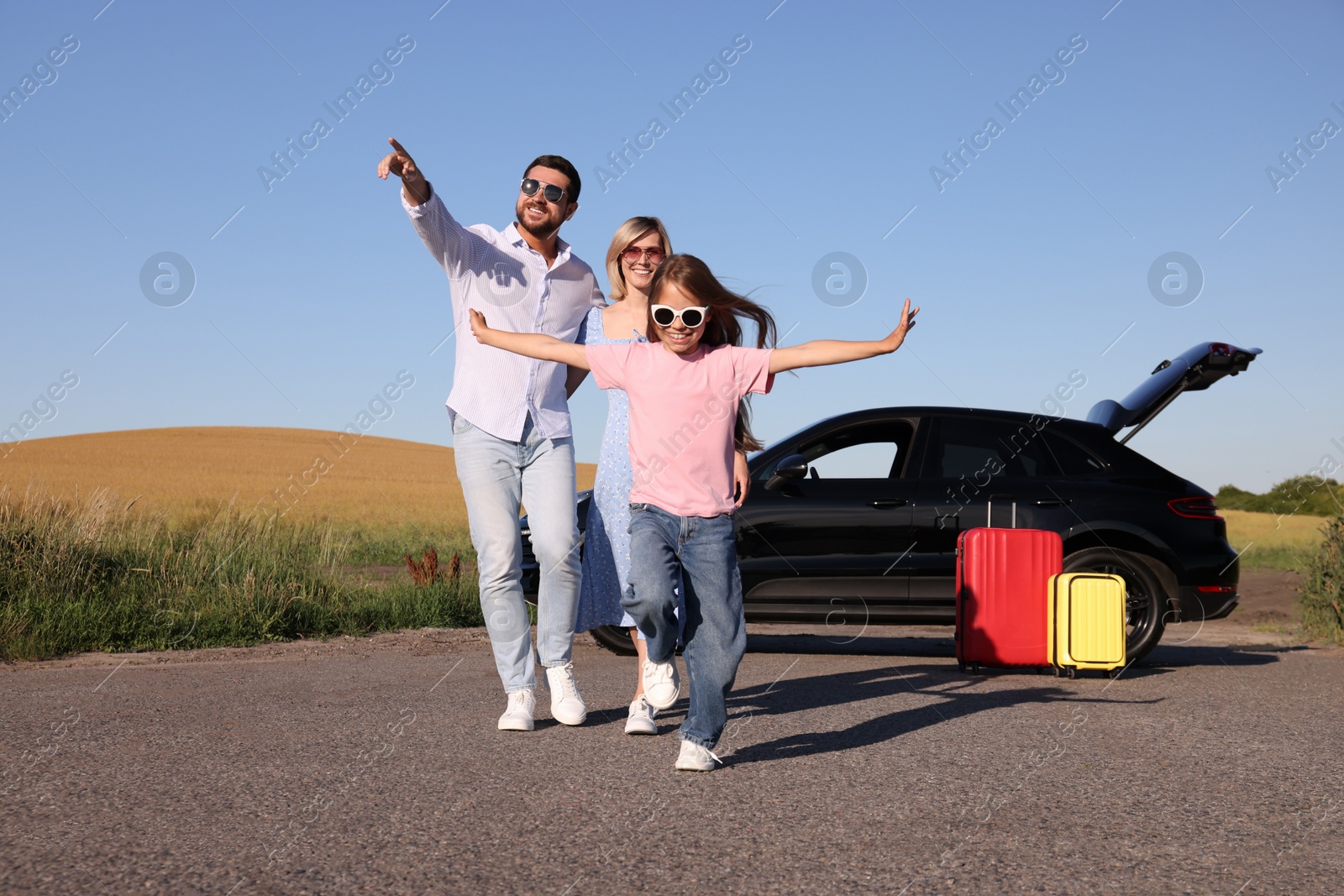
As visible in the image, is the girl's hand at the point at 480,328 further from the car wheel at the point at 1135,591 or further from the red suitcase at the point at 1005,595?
the car wheel at the point at 1135,591

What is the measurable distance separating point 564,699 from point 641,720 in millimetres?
408

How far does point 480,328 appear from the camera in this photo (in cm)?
437

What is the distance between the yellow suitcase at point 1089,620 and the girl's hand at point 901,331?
12.8ft

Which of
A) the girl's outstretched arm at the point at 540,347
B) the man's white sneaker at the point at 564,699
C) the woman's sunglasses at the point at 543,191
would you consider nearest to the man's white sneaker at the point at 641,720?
the man's white sneaker at the point at 564,699

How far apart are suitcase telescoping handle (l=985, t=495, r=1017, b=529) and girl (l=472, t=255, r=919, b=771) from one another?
4304 mm

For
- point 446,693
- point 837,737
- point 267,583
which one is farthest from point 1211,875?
point 267,583

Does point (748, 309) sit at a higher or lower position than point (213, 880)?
higher

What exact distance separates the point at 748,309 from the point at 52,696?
4.03m

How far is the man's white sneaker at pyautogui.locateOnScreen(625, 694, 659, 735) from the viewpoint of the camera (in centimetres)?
477

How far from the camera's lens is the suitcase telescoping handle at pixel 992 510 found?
807cm

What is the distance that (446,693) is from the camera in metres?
5.99

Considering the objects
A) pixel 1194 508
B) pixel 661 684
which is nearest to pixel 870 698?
pixel 661 684

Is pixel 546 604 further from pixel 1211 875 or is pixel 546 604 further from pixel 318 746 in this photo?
pixel 1211 875

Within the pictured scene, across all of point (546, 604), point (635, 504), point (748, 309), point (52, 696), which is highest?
point (748, 309)
